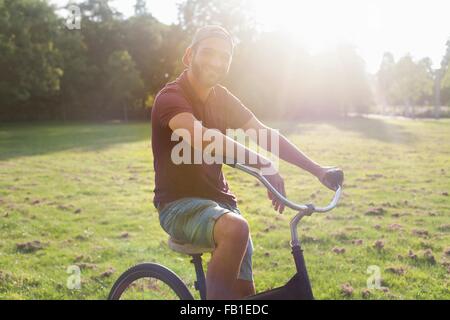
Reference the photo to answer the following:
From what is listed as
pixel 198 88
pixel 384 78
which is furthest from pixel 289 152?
pixel 384 78

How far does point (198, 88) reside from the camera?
10.5ft

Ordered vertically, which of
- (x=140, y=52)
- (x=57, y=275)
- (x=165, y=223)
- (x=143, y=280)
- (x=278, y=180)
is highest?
(x=140, y=52)

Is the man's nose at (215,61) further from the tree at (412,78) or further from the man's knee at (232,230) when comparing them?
the tree at (412,78)

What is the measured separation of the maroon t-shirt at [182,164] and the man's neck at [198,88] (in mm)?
21

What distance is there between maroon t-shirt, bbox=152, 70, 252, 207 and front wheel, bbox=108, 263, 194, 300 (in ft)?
1.76

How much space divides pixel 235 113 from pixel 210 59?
0.54 m

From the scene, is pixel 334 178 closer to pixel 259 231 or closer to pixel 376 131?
pixel 259 231

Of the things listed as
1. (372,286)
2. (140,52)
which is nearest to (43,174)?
(372,286)

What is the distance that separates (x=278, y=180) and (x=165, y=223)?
710 millimetres

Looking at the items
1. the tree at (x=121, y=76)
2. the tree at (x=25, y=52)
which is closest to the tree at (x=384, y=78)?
the tree at (x=121, y=76)

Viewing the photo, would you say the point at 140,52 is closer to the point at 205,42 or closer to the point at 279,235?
the point at 279,235

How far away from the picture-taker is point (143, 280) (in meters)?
3.56

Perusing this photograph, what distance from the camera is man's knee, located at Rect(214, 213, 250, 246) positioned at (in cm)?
273

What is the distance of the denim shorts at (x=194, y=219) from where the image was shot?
2.88m
